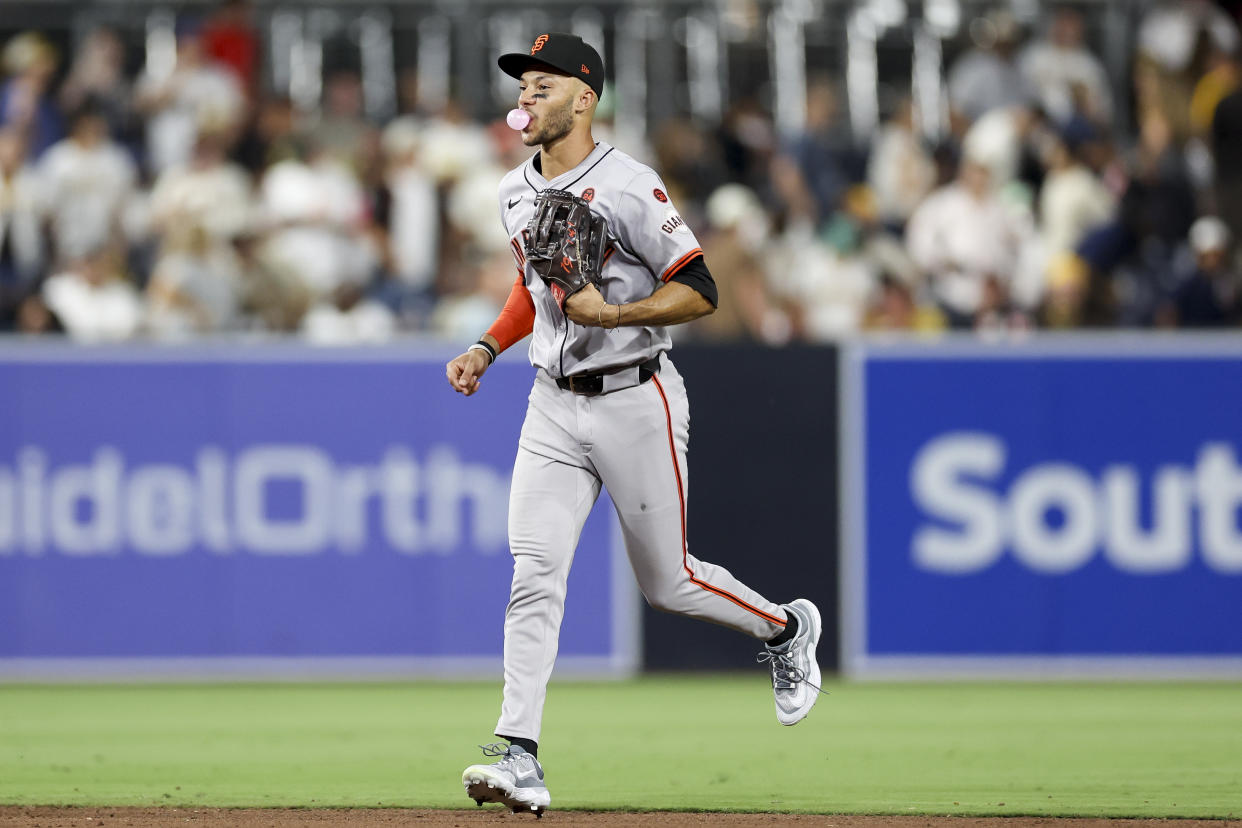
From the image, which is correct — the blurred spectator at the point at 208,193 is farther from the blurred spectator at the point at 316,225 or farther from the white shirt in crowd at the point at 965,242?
the white shirt in crowd at the point at 965,242

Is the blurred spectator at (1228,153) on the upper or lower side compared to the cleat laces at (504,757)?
upper

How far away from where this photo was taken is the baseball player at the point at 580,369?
5598mm

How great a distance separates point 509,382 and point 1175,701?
371 cm

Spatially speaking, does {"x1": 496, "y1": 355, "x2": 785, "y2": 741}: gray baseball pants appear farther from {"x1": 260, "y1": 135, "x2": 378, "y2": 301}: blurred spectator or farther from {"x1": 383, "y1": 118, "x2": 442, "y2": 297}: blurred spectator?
{"x1": 383, "y1": 118, "x2": 442, "y2": 297}: blurred spectator

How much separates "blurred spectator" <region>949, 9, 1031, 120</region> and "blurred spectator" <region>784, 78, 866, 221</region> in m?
0.88

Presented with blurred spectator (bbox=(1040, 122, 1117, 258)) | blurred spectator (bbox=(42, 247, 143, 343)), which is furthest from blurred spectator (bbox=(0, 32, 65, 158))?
blurred spectator (bbox=(1040, 122, 1117, 258))

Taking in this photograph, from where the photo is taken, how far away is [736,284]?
11.5 meters

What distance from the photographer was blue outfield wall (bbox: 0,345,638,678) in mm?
9945

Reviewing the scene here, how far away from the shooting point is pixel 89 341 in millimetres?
10164

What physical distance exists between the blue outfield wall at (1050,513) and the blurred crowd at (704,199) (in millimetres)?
1604

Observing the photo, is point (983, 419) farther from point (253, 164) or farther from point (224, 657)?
point (253, 164)

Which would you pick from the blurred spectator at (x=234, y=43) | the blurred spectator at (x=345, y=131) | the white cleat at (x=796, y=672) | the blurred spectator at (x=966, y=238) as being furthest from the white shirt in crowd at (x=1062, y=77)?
the white cleat at (x=796, y=672)

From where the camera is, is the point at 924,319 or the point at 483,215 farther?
the point at 483,215

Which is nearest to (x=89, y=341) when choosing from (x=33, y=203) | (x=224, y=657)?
(x=224, y=657)
